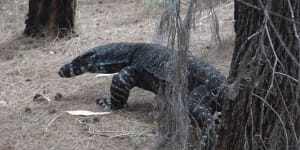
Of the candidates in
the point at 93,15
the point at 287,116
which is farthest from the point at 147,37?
the point at 287,116

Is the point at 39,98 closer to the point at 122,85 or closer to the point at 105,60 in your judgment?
the point at 105,60

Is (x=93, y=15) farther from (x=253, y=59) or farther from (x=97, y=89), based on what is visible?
(x=253, y=59)

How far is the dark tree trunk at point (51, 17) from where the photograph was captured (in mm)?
9016

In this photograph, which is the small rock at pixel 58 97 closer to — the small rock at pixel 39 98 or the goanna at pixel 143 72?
the small rock at pixel 39 98

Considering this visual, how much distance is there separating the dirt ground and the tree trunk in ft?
0.72

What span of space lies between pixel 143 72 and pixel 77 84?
1.28 m

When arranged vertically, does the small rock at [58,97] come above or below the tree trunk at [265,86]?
below

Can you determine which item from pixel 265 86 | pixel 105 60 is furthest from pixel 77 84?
pixel 265 86

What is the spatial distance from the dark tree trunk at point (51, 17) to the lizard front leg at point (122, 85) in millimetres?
3264

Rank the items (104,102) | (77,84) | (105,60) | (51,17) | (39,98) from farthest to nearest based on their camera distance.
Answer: (51,17) → (77,84) → (39,98) → (105,60) → (104,102)

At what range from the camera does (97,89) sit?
6805mm

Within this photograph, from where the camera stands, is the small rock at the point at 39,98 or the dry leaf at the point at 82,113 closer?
the dry leaf at the point at 82,113

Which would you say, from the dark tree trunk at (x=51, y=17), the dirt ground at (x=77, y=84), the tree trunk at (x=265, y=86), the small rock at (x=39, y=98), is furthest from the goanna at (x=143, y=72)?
the dark tree trunk at (x=51, y=17)

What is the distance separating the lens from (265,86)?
3.57 meters
